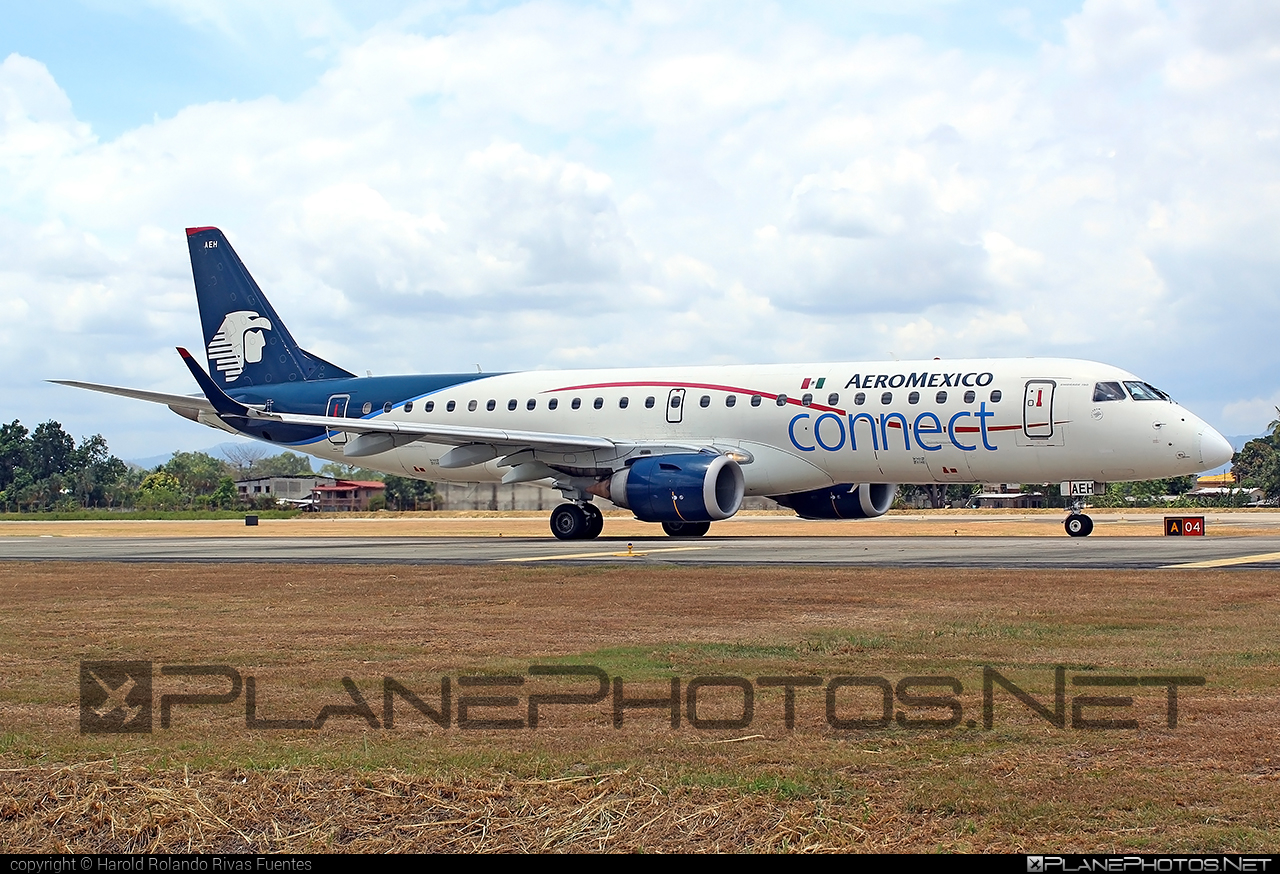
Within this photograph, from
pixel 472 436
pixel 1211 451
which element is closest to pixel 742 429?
pixel 472 436

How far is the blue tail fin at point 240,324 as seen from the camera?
39750 mm

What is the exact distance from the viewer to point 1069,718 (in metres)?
7.57

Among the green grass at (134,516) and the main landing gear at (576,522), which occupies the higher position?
the main landing gear at (576,522)

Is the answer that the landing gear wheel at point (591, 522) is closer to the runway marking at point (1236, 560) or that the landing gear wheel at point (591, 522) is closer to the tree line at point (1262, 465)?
the runway marking at point (1236, 560)

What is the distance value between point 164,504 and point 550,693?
102112 millimetres

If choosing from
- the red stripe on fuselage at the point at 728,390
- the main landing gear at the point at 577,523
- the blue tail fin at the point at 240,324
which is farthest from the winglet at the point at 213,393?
the main landing gear at the point at 577,523

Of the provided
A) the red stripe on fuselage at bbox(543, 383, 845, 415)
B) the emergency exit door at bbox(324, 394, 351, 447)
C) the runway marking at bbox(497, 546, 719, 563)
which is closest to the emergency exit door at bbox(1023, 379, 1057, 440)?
the red stripe on fuselage at bbox(543, 383, 845, 415)

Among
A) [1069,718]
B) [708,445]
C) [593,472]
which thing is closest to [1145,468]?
[708,445]

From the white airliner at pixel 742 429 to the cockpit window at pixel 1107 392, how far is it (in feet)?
0.11

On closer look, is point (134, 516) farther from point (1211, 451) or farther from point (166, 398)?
point (1211, 451)

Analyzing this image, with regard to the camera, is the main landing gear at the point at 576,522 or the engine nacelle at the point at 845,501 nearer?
the main landing gear at the point at 576,522

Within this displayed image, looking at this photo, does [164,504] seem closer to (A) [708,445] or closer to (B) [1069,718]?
(A) [708,445]

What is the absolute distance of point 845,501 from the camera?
34.2 metres

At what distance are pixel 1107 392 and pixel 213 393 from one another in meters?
22.1
